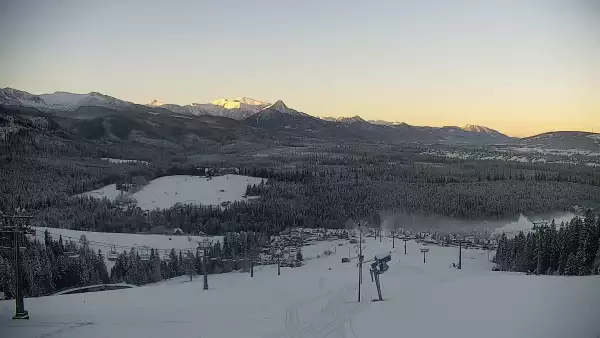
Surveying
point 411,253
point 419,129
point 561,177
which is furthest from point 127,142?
point 419,129

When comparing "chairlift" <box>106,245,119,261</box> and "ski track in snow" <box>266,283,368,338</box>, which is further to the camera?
"chairlift" <box>106,245,119,261</box>

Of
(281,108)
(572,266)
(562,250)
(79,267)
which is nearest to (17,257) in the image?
(79,267)

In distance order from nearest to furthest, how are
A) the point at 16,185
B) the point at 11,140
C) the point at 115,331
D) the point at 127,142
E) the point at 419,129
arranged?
the point at 115,331 → the point at 16,185 → the point at 11,140 → the point at 127,142 → the point at 419,129

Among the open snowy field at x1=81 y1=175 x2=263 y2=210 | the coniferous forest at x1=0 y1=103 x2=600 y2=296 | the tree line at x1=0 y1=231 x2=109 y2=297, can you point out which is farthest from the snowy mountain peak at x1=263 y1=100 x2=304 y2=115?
the tree line at x1=0 y1=231 x2=109 y2=297

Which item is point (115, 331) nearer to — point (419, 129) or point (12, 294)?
point (12, 294)

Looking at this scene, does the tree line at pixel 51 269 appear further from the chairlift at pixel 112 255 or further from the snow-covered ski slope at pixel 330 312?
the snow-covered ski slope at pixel 330 312

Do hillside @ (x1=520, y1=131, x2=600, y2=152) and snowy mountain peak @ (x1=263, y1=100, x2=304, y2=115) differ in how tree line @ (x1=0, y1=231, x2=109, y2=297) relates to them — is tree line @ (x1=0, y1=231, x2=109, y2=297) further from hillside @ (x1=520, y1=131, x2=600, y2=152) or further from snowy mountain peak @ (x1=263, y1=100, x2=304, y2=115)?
snowy mountain peak @ (x1=263, y1=100, x2=304, y2=115)

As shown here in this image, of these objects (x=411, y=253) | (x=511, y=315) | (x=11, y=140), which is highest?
(x=11, y=140)
